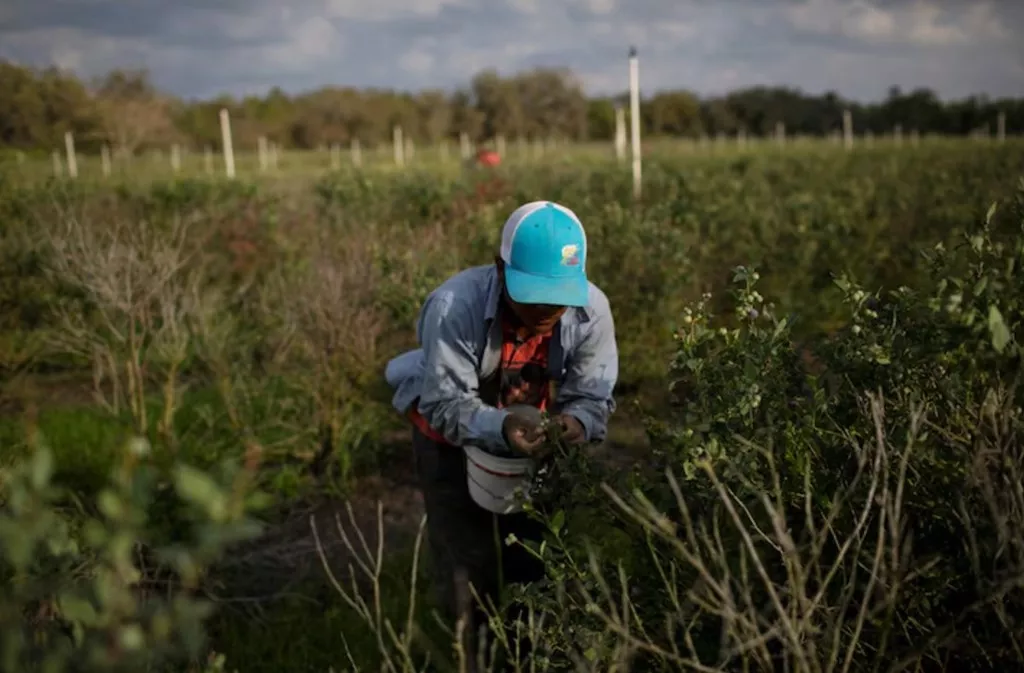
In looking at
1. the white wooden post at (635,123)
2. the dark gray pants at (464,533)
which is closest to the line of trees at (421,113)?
the white wooden post at (635,123)

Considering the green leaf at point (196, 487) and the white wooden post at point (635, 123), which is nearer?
the green leaf at point (196, 487)

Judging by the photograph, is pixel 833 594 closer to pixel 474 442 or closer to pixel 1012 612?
pixel 1012 612

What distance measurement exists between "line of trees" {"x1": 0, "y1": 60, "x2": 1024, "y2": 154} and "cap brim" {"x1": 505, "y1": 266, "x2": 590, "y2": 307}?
15.4 m

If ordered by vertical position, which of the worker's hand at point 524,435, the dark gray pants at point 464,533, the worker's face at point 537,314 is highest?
the worker's face at point 537,314

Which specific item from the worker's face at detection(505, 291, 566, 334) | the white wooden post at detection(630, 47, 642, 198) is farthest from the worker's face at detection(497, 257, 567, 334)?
the white wooden post at detection(630, 47, 642, 198)

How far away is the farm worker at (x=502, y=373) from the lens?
99.8 inches

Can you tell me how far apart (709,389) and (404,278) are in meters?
3.72

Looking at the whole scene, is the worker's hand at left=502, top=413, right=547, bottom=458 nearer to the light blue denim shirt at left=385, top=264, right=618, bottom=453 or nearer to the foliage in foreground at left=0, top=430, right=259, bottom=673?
the light blue denim shirt at left=385, top=264, right=618, bottom=453

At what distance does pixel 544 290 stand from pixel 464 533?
0.92 m

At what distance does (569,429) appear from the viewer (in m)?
2.47

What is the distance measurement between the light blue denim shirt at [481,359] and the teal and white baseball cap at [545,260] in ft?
0.56

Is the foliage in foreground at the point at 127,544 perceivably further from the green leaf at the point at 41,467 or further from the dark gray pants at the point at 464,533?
the dark gray pants at the point at 464,533

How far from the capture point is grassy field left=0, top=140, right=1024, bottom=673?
1646 mm

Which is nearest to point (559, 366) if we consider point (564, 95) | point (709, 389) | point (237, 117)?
point (709, 389)
